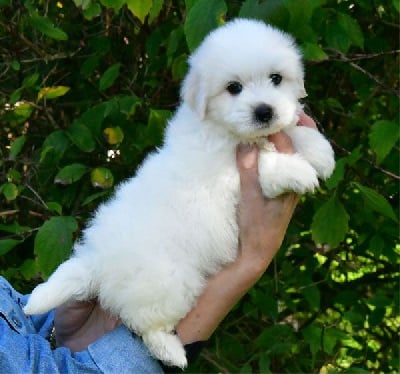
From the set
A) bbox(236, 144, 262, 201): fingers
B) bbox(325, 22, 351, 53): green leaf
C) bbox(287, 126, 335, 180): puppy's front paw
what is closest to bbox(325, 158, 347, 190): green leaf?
bbox(287, 126, 335, 180): puppy's front paw

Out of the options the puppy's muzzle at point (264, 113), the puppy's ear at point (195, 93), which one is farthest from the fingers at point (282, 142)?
the puppy's ear at point (195, 93)

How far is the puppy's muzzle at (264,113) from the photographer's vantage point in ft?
6.58

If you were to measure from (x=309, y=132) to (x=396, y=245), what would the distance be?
1.26m

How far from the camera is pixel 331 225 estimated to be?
2.44m

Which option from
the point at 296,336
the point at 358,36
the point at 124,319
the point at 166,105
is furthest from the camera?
the point at 296,336

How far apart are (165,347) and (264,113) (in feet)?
2.44

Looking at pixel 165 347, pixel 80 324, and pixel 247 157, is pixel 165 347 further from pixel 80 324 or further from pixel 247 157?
pixel 247 157

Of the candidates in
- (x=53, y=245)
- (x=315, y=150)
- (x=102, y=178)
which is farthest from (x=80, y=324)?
(x=315, y=150)

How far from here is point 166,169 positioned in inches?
83.3

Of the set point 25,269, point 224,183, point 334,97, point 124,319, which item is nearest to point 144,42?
point 334,97

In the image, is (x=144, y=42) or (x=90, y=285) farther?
(x=144, y=42)

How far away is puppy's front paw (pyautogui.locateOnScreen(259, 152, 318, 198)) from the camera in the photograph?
2008 mm

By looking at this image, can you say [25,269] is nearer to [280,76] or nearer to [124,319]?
[124,319]

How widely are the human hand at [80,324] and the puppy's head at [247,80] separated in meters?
0.74
